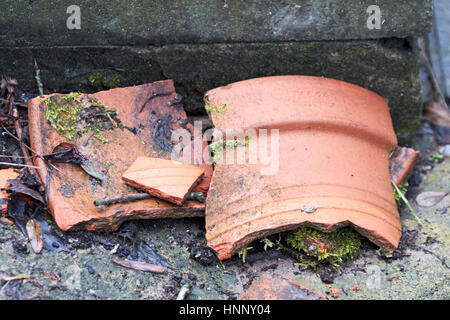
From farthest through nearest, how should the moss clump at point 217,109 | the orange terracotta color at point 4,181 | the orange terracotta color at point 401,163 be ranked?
the orange terracotta color at point 401,163 < the moss clump at point 217,109 < the orange terracotta color at point 4,181

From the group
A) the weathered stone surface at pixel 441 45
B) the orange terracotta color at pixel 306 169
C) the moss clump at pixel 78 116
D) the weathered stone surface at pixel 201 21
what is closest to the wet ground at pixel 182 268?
the orange terracotta color at pixel 306 169

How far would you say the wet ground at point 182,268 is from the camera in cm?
198

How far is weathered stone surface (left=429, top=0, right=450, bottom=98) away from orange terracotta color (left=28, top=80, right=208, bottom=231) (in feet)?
7.61

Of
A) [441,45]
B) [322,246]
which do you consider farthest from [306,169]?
[441,45]

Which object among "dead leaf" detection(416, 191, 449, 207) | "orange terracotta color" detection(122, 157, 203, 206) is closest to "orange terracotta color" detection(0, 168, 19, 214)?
"orange terracotta color" detection(122, 157, 203, 206)

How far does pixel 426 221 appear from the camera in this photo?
8.48 feet

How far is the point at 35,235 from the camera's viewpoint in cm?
212

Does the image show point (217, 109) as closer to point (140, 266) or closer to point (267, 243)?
point (267, 243)

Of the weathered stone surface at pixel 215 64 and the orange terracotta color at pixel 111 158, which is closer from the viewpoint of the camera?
the orange terracotta color at pixel 111 158

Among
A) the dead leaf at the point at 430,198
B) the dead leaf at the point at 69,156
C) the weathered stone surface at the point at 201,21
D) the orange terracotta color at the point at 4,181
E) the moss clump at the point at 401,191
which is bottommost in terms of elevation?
the dead leaf at the point at 430,198

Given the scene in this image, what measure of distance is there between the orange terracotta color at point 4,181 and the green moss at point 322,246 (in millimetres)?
1304

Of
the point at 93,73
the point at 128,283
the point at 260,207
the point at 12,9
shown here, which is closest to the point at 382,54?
the point at 260,207

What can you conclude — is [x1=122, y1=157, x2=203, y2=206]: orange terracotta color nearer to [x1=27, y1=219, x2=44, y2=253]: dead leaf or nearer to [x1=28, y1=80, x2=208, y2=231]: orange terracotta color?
[x1=28, y1=80, x2=208, y2=231]: orange terracotta color

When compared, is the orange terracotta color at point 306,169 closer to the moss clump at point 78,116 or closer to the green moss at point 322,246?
the green moss at point 322,246
